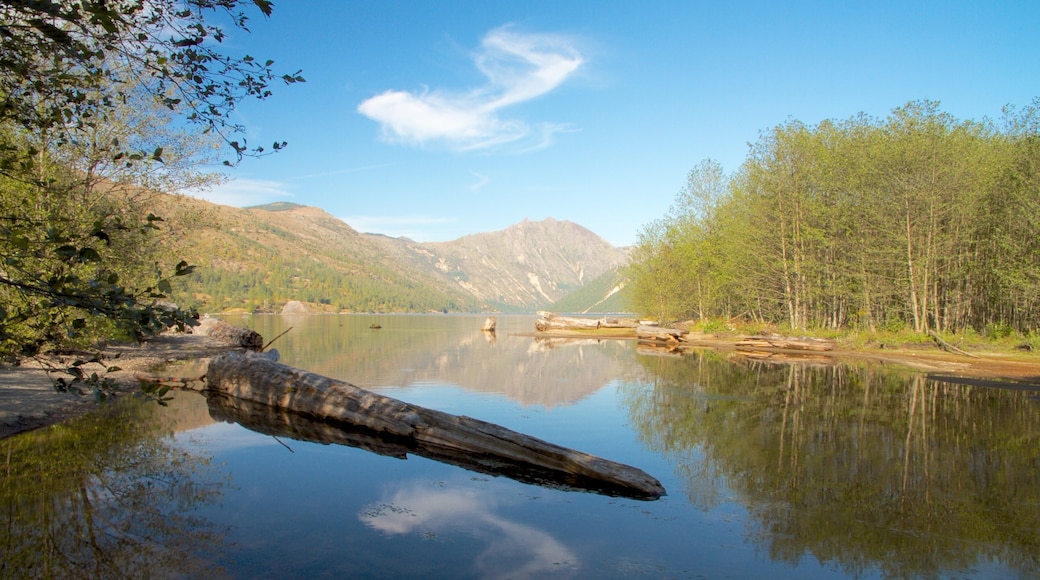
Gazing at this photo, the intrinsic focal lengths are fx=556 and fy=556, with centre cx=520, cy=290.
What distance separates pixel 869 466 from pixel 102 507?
39.7ft

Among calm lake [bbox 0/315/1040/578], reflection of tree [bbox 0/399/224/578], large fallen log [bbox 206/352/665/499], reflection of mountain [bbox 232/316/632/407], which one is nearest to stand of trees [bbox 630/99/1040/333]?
reflection of mountain [bbox 232/316/632/407]

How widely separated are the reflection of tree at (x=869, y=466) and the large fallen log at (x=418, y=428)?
1445mm

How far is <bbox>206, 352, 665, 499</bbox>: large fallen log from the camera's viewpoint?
9023 millimetres

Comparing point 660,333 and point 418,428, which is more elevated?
point 660,333

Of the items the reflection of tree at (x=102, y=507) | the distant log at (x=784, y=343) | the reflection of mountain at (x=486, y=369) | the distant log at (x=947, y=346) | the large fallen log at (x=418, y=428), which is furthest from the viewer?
the distant log at (x=784, y=343)

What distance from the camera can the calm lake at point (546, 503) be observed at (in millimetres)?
6191

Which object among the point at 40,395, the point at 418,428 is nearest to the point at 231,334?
the point at 40,395

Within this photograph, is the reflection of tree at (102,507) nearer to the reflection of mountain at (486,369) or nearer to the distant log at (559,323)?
the reflection of mountain at (486,369)

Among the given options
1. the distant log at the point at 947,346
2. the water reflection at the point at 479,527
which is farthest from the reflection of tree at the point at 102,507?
the distant log at the point at 947,346

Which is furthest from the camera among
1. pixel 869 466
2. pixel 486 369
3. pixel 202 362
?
pixel 486 369

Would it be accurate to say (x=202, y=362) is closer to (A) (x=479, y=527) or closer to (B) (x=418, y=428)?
(B) (x=418, y=428)

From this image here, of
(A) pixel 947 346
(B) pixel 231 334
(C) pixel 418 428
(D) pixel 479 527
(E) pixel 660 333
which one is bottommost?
(D) pixel 479 527

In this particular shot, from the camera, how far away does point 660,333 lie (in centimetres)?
4825

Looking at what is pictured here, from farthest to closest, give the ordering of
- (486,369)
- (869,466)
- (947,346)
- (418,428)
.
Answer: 1. (947,346)
2. (486,369)
3. (418,428)
4. (869,466)
